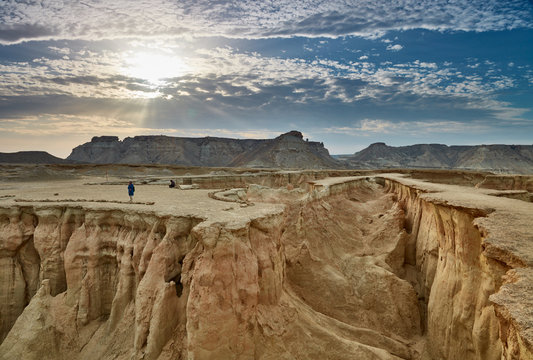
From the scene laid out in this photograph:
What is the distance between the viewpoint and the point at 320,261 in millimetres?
15961

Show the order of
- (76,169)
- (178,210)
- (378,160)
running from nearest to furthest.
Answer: (178,210) < (76,169) < (378,160)

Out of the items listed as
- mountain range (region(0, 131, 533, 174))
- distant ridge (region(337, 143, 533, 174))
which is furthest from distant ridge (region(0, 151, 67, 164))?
distant ridge (region(337, 143, 533, 174))

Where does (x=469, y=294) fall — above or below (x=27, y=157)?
below

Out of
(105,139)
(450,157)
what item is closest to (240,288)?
(105,139)

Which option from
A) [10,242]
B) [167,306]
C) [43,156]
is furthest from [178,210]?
[43,156]

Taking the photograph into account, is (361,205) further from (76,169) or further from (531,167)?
(531,167)

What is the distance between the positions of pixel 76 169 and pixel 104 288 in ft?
206

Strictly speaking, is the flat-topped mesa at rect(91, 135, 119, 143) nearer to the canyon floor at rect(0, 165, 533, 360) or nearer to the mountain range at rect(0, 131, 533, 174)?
the mountain range at rect(0, 131, 533, 174)

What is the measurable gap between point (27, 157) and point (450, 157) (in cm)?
19082

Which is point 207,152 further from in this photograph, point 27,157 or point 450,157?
point 450,157

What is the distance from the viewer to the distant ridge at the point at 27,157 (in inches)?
3977

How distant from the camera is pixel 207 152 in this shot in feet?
458

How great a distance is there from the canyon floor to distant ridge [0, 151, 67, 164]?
115 metres

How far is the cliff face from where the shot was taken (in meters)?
117
